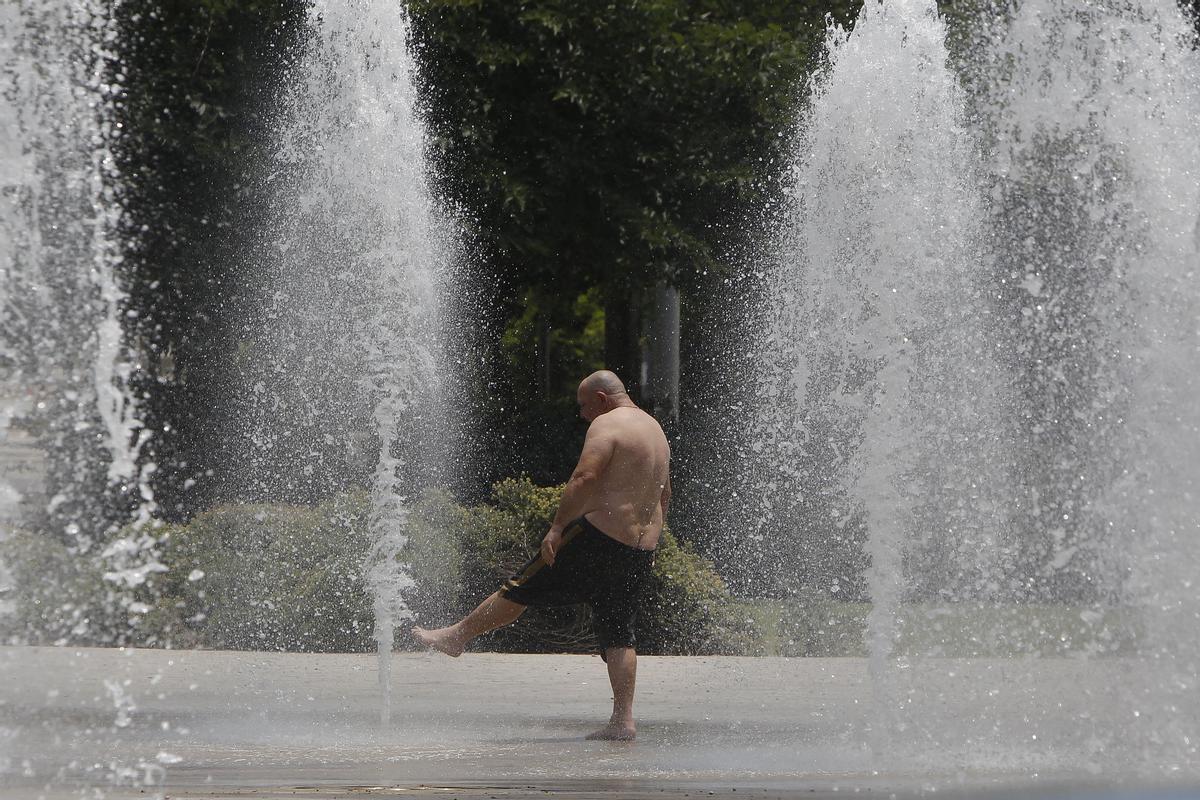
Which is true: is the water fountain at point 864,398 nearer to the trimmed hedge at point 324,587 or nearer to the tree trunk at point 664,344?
the trimmed hedge at point 324,587

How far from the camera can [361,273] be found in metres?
9.48

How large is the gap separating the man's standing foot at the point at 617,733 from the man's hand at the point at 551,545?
2.32 ft

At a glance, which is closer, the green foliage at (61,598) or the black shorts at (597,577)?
the black shorts at (597,577)

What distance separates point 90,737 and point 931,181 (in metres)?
4.66

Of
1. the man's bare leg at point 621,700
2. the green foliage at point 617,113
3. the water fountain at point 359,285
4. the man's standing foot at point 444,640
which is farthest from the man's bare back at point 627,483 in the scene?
the green foliage at point 617,113

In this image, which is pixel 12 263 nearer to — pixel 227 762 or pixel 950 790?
pixel 227 762

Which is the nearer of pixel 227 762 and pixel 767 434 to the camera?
pixel 227 762

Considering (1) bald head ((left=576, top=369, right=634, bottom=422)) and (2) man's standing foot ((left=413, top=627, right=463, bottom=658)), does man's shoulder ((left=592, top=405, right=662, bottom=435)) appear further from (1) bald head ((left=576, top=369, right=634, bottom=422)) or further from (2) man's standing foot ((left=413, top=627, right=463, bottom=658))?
(2) man's standing foot ((left=413, top=627, right=463, bottom=658))

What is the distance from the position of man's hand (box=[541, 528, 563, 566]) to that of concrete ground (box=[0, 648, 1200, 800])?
2.41ft

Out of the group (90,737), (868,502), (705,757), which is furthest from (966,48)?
(90,737)

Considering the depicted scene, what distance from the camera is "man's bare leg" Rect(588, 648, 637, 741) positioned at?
6.68m

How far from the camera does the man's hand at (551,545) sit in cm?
674

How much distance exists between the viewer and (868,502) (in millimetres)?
7312

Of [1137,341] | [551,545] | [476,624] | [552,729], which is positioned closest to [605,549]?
[551,545]
